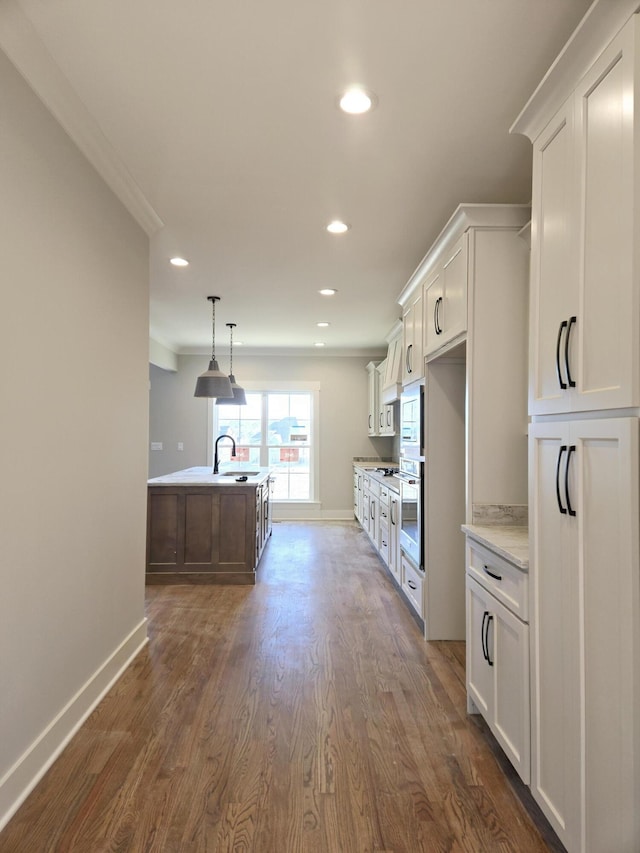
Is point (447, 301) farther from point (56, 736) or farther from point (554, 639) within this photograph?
point (56, 736)

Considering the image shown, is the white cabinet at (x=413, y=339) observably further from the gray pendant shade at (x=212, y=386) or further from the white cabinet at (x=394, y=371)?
the gray pendant shade at (x=212, y=386)

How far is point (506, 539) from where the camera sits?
7.22ft

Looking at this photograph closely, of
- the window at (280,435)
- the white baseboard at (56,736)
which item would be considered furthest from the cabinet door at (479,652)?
the window at (280,435)

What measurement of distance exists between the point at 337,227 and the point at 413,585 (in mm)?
2535

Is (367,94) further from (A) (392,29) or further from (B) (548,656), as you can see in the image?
(B) (548,656)

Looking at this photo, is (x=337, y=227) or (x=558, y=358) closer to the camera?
(x=558, y=358)

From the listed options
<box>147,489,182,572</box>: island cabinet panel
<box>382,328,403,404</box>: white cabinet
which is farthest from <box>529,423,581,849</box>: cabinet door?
<box>382,328,403,404</box>: white cabinet

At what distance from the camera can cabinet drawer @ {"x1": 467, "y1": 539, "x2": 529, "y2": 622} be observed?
6.06 feet

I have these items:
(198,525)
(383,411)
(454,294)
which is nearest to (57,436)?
(454,294)

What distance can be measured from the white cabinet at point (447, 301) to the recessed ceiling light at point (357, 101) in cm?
85

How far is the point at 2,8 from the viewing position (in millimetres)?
1601

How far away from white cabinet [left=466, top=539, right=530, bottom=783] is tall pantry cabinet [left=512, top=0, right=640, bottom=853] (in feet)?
0.30

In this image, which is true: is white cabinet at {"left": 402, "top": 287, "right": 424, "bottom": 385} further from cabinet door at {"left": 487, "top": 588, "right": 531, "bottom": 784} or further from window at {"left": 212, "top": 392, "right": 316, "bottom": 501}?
window at {"left": 212, "top": 392, "right": 316, "bottom": 501}

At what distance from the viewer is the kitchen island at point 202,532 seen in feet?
15.1
